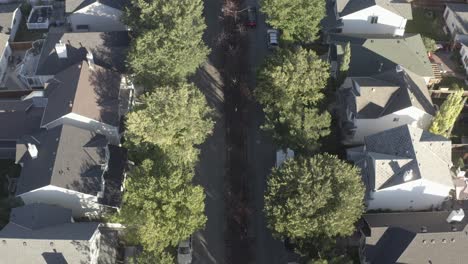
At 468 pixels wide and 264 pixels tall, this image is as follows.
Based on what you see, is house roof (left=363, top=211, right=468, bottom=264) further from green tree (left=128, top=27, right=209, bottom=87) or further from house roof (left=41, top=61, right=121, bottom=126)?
house roof (left=41, top=61, right=121, bottom=126)

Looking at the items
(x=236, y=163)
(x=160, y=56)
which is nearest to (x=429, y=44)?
(x=236, y=163)

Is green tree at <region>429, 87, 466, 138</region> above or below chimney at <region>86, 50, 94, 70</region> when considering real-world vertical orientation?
below

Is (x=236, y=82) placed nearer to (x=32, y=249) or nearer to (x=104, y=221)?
(x=104, y=221)

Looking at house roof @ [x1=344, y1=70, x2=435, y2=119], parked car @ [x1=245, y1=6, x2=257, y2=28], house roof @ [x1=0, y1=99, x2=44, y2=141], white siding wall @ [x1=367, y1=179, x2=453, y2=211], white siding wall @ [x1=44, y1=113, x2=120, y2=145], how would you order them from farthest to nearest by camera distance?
parked car @ [x1=245, y1=6, x2=257, y2=28] → house roof @ [x1=0, y1=99, x2=44, y2=141] → house roof @ [x1=344, y1=70, x2=435, y2=119] → white siding wall @ [x1=44, y1=113, x2=120, y2=145] → white siding wall @ [x1=367, y1=179, x2=453, y2=211]

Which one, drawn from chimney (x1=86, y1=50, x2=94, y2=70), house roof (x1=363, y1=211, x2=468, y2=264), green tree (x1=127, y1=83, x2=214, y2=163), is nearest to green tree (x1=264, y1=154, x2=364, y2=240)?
house roof (x1=363, y1=211, x2=468, y2=264)

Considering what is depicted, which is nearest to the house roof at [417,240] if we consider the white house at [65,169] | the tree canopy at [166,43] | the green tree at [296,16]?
the tree canopy at [166,43]

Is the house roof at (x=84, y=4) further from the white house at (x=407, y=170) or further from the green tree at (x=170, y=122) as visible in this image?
the white house at (x=407, y=170)

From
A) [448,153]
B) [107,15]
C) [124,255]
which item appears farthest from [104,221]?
[448,153]

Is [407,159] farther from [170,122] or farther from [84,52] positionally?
[84,52]
